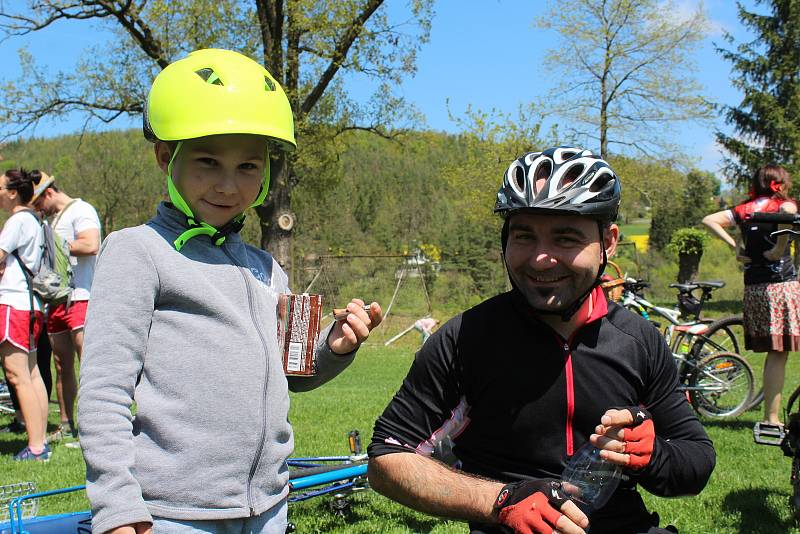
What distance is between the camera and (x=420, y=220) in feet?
143

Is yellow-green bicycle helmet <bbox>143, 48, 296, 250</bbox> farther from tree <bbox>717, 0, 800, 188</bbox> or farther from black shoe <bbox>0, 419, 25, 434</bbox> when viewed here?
tree <bbox>717, 0, 800, 188</bbox>

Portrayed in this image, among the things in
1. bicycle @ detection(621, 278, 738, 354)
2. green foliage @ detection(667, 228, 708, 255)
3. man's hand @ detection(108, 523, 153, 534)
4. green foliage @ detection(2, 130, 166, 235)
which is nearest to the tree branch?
green foliage @ detection(2, 130, 166, 235)

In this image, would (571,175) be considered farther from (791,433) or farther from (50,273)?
(50,273)

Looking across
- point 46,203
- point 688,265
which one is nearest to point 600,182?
point 46,203

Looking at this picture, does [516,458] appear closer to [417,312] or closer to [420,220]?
[417,312]

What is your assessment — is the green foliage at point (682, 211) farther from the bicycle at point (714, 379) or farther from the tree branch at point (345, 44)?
the bicycle at point (714, 379)

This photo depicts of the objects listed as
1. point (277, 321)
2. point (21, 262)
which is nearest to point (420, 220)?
point (21, 262)

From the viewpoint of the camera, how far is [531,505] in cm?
186

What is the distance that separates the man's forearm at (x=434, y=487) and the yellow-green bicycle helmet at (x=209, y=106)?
0.86m

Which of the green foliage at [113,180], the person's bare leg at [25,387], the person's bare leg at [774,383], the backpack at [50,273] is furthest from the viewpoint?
the green foliage at [113,180]

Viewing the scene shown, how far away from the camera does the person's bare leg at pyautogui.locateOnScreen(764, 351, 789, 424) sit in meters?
6.29

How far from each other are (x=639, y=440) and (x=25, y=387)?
5180 mm

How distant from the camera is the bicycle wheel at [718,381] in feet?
25.0

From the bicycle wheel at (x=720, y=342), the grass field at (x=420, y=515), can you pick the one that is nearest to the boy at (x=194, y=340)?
the grass field at (x=420, y=515)
